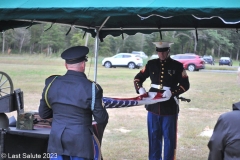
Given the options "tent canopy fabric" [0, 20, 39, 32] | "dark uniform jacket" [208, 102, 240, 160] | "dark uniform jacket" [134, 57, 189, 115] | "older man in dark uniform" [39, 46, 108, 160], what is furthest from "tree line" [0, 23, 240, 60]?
"dark uniform jacket" [208, 102, 240, 160]

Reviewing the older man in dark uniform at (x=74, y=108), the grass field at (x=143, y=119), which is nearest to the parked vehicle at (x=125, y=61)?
the grass field at (x=143, y=119)

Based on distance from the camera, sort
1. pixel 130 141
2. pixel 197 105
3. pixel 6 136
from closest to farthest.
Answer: pixel 6 136 < pixel 130 141 < pixel 197 105

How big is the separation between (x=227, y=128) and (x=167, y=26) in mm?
2997

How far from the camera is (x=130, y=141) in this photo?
5.75 meters

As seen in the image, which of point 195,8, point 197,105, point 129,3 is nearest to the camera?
point 195,8

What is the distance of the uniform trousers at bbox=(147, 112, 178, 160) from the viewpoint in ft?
13.1

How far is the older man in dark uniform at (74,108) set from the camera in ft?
8.30

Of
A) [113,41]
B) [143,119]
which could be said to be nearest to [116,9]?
[143,119]

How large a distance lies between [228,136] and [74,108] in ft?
3.73

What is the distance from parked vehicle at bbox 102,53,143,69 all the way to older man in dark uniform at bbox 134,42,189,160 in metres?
17.6

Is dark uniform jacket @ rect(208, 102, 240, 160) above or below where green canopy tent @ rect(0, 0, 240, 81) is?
below

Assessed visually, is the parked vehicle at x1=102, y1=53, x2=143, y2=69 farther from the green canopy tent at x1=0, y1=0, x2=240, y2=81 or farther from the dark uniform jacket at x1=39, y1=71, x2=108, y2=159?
the dark uniform jacket at x1=39, y1=71, x2=108, y2=159

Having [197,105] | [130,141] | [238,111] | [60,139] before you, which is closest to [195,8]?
[238,111]

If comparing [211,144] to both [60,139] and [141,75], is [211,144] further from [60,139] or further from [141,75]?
[141,75]
